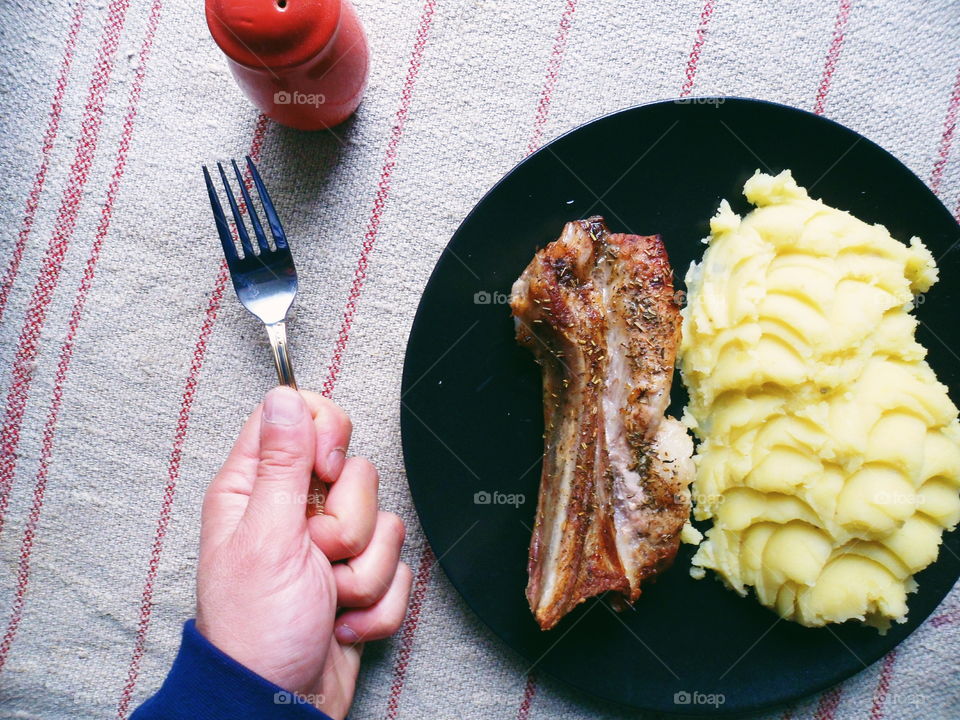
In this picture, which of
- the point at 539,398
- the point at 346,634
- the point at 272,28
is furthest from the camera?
the point at 539,398

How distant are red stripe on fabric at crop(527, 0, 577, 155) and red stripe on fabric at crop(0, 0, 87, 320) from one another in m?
1.64

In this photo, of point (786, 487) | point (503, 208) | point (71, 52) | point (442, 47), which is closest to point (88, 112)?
point (71, 52)

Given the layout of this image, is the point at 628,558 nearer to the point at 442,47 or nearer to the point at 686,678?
the point at 686,678

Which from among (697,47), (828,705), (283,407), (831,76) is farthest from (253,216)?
(828,705)

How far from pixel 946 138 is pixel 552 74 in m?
1.40

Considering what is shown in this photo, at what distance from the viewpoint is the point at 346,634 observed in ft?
7.79

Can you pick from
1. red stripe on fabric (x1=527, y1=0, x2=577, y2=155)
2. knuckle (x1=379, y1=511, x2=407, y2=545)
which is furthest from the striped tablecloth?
knuckle (x1=379, y1=511, x2=407, y2=545)

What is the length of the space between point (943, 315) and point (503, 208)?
151 cm

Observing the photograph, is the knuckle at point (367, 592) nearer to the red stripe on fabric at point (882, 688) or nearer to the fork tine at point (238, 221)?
the fork tine at point (238, 221)

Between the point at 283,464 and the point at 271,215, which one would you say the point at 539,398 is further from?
the point at 271,215

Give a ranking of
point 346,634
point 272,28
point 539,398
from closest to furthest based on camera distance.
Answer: point 272,28
point 346,634
point 539,398

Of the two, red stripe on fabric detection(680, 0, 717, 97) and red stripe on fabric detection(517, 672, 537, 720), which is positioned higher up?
red stripe on fabric detection(680, 0, 717, 97)

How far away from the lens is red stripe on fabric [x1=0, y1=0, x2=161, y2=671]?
2.60 metres

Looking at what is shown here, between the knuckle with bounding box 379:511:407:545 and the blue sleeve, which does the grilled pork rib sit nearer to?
the knuckle with bounding box 379:511:407:545
